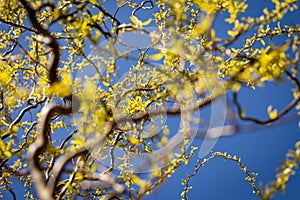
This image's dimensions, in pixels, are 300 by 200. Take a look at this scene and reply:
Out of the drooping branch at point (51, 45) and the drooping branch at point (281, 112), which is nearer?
the drooping branch at point (281, 112)

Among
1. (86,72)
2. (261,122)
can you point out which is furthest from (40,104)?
(261,122)

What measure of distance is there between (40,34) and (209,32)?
3.52 ft

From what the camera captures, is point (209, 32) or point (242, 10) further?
point (242, 10)

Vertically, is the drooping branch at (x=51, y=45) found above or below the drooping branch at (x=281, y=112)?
above

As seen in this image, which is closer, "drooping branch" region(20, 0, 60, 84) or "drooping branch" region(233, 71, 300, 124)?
"drooping branch" region(233, 71, 300, 124)

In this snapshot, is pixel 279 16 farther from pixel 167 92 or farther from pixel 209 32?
pixel 167 92

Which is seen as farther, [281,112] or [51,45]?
[51,45]

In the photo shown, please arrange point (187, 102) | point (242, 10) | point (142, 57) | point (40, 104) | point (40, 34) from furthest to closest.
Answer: point (40, 104) < point (142, 57) < point (187, 102) < point (40, 34) < point (242, 10)

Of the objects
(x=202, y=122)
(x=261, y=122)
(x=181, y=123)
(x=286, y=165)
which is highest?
(x=181, y=123)

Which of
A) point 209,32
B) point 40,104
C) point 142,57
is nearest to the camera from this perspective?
point 209,32

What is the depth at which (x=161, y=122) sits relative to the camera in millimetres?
2840

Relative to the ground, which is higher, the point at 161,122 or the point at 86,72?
the point at 86,72

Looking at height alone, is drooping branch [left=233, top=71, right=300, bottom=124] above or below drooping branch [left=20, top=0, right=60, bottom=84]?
below

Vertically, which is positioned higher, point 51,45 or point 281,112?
point 51,45
